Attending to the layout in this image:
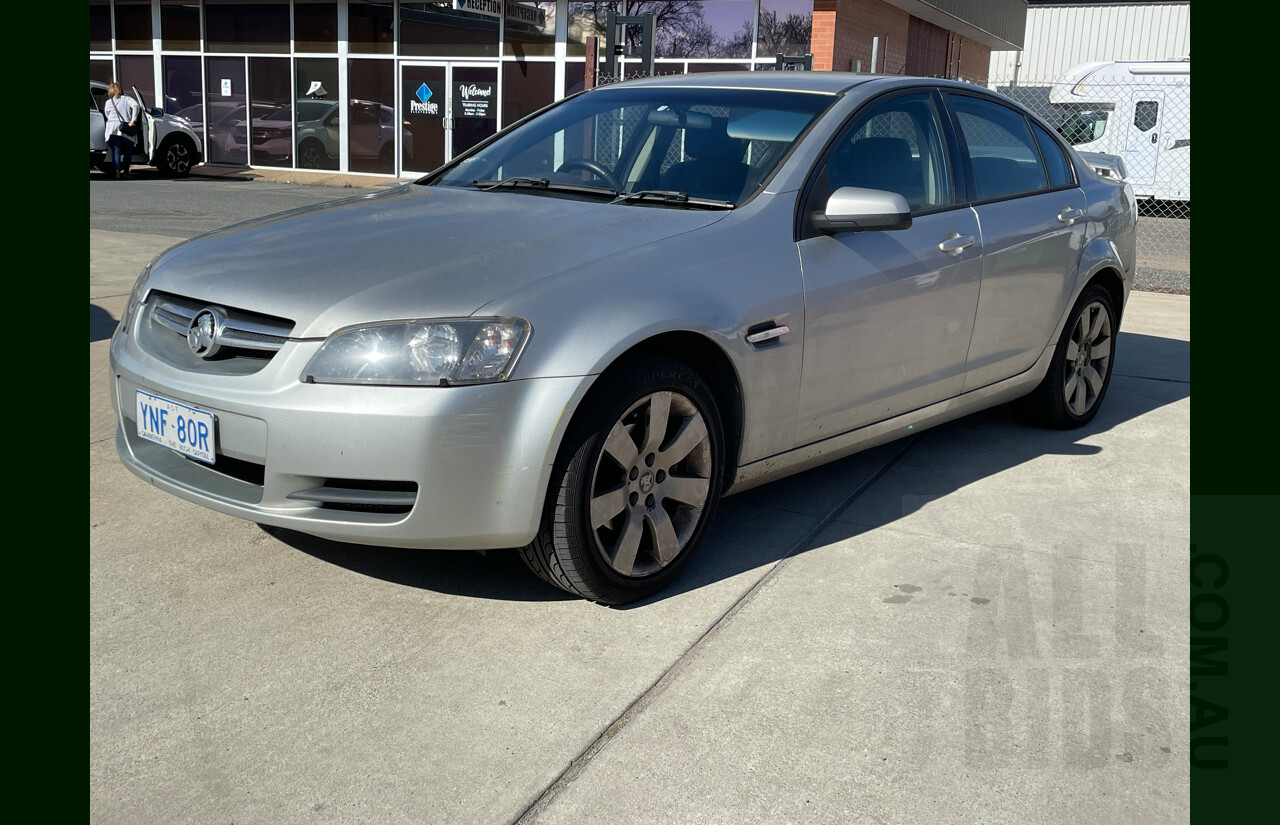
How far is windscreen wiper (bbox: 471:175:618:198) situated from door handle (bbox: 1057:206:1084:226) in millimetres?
2146

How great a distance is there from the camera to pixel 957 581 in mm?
3656

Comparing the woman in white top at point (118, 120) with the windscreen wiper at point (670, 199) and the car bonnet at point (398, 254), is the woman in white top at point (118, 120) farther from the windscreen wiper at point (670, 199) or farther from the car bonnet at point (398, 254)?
the windscreen wiper at point (670, 199)

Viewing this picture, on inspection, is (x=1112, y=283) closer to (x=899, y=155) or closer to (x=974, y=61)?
(x=899, y=155)

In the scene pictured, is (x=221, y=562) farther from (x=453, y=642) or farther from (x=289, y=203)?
(x=289, y=203)

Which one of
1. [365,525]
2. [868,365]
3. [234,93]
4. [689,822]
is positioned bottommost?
[689,822]

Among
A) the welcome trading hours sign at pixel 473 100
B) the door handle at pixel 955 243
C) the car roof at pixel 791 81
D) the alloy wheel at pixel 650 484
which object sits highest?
the welcome trading hours sign at pixel 473 100

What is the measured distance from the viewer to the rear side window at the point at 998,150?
467 centimetres

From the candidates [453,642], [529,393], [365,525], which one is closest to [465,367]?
[529,393]

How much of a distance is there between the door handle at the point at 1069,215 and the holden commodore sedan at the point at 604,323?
5.7 inches

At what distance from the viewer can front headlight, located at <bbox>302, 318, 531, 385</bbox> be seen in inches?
116

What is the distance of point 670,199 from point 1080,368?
2564 mm

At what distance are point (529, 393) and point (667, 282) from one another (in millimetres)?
591

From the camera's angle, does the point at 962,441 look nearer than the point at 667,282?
No

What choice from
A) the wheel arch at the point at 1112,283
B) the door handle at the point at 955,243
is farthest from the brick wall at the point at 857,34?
the door handle at the point at 955,243
